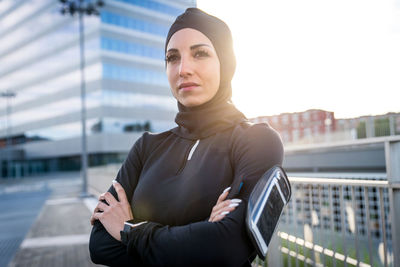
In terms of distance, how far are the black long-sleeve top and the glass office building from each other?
32646 millimetres

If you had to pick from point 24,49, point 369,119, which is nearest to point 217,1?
point 369,119

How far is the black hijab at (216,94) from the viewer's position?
1485 mm

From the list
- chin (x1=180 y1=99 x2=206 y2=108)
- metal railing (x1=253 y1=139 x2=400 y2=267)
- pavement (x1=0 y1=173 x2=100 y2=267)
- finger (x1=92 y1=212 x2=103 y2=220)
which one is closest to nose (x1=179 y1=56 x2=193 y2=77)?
chin (x1=180 y1=99 x2=206 y2=108)

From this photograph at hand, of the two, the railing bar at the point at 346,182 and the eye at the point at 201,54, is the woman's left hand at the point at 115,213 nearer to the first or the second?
the eye at the point at 201,54

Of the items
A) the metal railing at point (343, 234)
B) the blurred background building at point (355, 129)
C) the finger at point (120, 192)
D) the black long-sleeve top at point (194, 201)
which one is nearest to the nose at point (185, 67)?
the black long-sleeve top at point (194, 201)

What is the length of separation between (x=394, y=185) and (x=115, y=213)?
5.87 ft

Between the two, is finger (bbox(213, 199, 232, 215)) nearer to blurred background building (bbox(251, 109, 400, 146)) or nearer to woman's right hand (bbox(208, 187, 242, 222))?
woman's right hand (bbox(208, 187, 242, 222))

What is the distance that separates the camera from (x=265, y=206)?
3.87ft

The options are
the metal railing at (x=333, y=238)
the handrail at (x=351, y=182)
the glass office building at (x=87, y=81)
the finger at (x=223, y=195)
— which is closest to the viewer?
the finger at (x=223, y=195)

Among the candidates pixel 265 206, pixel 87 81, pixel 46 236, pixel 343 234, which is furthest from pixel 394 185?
pixel 87 81

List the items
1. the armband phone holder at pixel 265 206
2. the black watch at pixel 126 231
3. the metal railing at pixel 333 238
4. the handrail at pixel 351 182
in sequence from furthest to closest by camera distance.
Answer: the metal railing at pixel 333 238
the handrail at pixel 351 182
the black watch at pixel 126 231
the armband phone holder at pixel 265 206

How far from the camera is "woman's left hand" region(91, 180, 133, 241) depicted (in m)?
1.52

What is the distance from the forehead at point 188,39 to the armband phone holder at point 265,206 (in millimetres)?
688

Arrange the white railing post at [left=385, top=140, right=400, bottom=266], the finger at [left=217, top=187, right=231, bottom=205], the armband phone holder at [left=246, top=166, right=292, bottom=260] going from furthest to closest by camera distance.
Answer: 1. the white railing post at [left=385, top=140, right=400, bottom=266]
2. the finger at [left=217, top=187, right=231, bottom=205]
3. the armband phone holder at [left=246, top=166, right=292, bottom=260]
